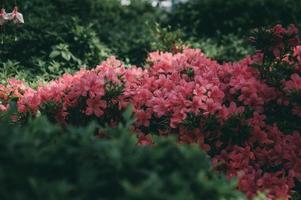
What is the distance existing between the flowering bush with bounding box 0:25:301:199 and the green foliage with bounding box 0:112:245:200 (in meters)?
1.07

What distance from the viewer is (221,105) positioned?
3666mm

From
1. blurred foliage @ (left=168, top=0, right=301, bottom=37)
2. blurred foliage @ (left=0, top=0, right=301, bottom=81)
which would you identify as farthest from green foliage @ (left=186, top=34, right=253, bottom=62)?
blurred foliage @ (left=168, top=0, right=301, bottom=37)

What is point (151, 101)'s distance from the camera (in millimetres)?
3680

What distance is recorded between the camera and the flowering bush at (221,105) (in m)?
3.47

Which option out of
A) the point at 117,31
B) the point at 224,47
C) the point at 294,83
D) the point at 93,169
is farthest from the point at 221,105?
the point at 117,31

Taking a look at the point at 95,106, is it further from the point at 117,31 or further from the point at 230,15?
the point at 230,15

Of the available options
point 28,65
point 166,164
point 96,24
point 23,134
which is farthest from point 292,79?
point 96,24

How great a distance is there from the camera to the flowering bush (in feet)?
11.4

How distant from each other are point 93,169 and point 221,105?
173cm

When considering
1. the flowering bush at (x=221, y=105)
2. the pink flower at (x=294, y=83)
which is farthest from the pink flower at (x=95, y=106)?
the pink flower at (x=294, y=83)

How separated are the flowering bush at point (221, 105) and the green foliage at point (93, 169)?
3.52 ft

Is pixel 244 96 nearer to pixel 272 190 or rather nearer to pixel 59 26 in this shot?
pixel 272 190

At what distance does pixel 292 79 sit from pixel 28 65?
10.4ft

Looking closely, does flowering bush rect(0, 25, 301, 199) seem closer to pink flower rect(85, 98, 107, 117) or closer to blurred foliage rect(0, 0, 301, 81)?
pink flower rect(85, 98, 107, 117)
